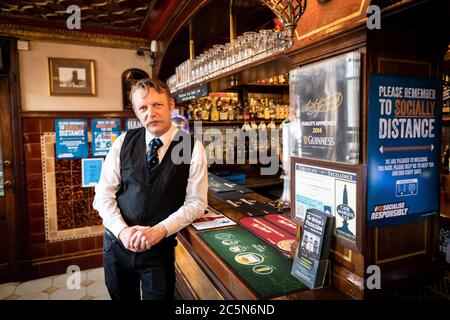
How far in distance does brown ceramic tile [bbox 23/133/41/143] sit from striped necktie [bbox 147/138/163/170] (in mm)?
2876

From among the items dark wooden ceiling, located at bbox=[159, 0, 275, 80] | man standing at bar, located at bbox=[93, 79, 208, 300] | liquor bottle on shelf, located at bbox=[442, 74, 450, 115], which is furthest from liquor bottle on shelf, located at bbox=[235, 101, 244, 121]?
man standing at bar, located at bbox=[93, 79, 208, 300]

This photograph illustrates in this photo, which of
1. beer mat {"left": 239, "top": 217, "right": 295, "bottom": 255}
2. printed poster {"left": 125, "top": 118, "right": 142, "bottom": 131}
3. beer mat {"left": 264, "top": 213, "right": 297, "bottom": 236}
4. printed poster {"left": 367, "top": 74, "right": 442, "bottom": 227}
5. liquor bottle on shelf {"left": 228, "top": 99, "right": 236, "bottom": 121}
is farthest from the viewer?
liquor bottle on shelf {"left": 228, "top": 99, "right": 236, "bottom": 121}

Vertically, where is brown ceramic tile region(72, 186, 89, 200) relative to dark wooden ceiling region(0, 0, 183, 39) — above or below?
below

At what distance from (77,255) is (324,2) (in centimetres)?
425

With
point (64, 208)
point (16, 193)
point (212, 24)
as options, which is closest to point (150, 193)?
point (212, 24)

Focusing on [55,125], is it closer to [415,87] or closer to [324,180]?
[324,180]

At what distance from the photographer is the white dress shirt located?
1.75 m

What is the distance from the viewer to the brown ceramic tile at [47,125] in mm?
3965

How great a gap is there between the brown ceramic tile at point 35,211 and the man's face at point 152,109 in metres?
3.01

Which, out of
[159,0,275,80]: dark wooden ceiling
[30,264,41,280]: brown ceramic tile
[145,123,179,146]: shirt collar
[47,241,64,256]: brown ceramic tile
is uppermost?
[159,0,275,80]: dark wooden ceiling

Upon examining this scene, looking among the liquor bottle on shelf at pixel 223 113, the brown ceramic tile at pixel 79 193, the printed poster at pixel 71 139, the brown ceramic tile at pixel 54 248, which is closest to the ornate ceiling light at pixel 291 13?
the liquor bottle on shelf at pixel 223 113

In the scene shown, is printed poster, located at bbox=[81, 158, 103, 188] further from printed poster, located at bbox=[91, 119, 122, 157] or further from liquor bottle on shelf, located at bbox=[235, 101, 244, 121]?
liquor bottle on shelf, located at bbox=[235, 101, 244, 121]

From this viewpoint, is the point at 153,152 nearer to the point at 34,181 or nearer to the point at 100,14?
the point at 100,14

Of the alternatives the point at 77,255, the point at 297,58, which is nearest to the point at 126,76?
the point at 77,255
